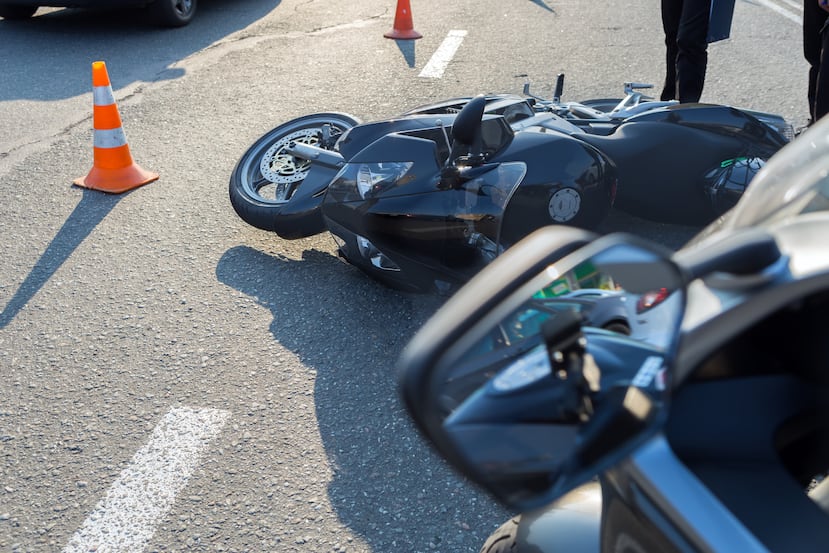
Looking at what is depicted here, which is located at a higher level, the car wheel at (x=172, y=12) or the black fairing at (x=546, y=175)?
the black fairing at (x=546, y=175)

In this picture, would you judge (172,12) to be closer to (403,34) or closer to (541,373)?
(403,34)

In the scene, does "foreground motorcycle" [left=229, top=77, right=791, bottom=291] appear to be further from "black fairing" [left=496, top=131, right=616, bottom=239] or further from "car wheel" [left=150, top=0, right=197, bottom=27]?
"car wheel" [left=150, top=0, right=197, bottom=27]

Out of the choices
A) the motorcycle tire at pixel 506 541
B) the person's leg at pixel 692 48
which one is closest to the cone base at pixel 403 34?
the person's leg at pixel 692 48

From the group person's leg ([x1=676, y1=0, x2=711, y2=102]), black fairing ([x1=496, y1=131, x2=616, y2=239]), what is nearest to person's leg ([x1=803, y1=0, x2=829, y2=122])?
person's leg ([x1=676, y1=0, x2=711, y2=102])

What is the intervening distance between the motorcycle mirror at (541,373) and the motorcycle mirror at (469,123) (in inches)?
85.7

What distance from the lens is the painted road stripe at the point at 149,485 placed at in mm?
2488

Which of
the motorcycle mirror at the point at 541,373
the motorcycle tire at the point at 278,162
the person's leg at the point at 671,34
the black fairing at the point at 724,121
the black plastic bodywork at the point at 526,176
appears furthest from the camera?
the person's leg at the point at 671,34

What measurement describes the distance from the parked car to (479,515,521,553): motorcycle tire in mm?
7597

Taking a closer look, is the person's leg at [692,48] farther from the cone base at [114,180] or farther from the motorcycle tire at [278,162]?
the cone base at [114,180]

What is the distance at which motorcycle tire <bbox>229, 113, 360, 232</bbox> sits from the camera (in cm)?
415

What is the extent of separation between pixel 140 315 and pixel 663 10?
405 centimetres

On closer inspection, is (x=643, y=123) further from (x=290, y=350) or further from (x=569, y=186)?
(x=290, y=350)

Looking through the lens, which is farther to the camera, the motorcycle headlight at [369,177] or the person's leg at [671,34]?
the person's leg at [671,34]

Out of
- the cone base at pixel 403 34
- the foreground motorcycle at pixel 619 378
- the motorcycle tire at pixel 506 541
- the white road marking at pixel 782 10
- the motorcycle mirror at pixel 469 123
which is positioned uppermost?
the foreground motorcycle at pixel 619 378
